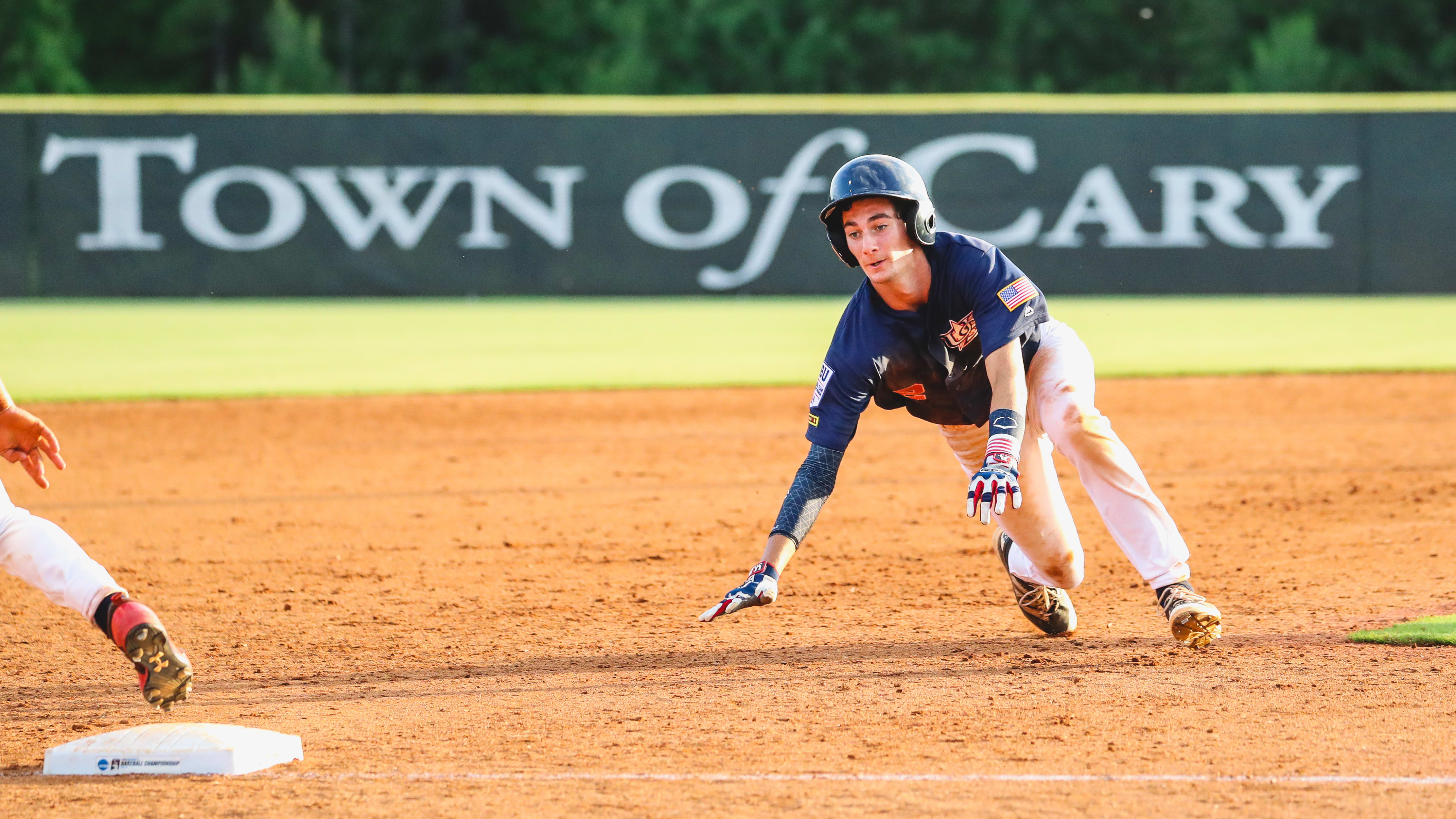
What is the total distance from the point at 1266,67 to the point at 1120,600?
102ft

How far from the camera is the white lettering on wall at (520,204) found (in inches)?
698

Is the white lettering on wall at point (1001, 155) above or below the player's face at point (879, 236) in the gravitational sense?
below

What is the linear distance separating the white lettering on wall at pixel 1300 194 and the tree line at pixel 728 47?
669 inches

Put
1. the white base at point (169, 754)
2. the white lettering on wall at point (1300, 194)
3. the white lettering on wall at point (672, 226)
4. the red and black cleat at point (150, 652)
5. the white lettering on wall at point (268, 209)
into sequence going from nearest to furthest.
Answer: the white base at point (169, 754) → the red and black cleat at point (150, 652) → the white lettering on wall at point (1300, 194) → the white lettering on wall at point (268, 209) → the white lettering on wall at point (672, 226)

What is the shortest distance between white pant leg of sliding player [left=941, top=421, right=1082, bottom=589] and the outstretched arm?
57 cm

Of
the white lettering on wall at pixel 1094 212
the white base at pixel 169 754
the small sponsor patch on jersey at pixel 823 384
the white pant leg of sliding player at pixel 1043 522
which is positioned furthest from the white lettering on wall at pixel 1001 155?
the white base at pixel 169 754

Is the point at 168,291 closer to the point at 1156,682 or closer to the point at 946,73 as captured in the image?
the point at 1156,682

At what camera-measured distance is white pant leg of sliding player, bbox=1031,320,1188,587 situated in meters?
4.44

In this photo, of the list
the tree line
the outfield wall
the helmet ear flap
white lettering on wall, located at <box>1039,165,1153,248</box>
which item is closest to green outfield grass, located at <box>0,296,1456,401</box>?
the outfield wall

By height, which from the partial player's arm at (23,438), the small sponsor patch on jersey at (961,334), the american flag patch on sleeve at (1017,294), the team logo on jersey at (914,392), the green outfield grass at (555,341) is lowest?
the green outfield grass at (555,341)

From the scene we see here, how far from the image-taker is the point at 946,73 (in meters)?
35.8

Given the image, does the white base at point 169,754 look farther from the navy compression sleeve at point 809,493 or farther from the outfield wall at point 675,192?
the outfield wall at point 675,192

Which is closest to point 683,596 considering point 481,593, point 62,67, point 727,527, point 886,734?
point 481,593

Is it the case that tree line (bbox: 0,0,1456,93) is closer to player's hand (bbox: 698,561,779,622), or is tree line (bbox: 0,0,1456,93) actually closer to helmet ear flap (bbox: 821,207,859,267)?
helmet ear flap (bbox: 821,207,859,267)
